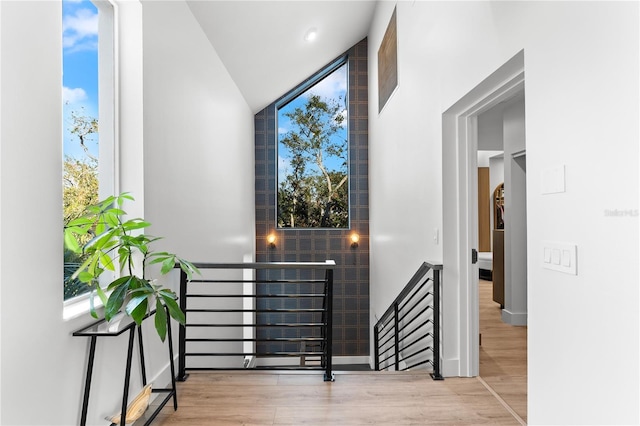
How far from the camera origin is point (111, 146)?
7.72 ft

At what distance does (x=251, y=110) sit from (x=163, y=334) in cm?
534

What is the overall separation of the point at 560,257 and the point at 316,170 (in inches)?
221

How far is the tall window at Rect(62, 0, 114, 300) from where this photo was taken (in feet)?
6.49

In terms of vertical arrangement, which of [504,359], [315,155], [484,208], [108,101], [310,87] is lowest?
[504,359]

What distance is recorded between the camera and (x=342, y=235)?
6.96m

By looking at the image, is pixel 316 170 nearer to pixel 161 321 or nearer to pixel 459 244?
pixel 459 244

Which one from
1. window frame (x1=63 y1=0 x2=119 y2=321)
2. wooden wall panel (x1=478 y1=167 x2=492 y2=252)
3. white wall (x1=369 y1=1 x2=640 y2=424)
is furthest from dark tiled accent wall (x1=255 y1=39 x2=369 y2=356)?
window frame (x1=63 y1=0 x2=119 y2=321)

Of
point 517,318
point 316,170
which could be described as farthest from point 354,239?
point 517,318

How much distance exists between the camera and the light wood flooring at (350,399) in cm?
221

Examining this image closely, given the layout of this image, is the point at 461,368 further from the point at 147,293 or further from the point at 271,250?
the point at 271,250

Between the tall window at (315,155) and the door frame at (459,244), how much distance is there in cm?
417

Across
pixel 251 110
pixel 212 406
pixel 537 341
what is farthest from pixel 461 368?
pixel 251 110

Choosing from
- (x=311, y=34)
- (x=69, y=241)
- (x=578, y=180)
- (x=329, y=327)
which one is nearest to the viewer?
(x=578, y=180)

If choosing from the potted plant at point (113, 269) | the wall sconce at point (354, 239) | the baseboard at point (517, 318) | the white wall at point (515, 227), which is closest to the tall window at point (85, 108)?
the potted plant at point (113, 269)
